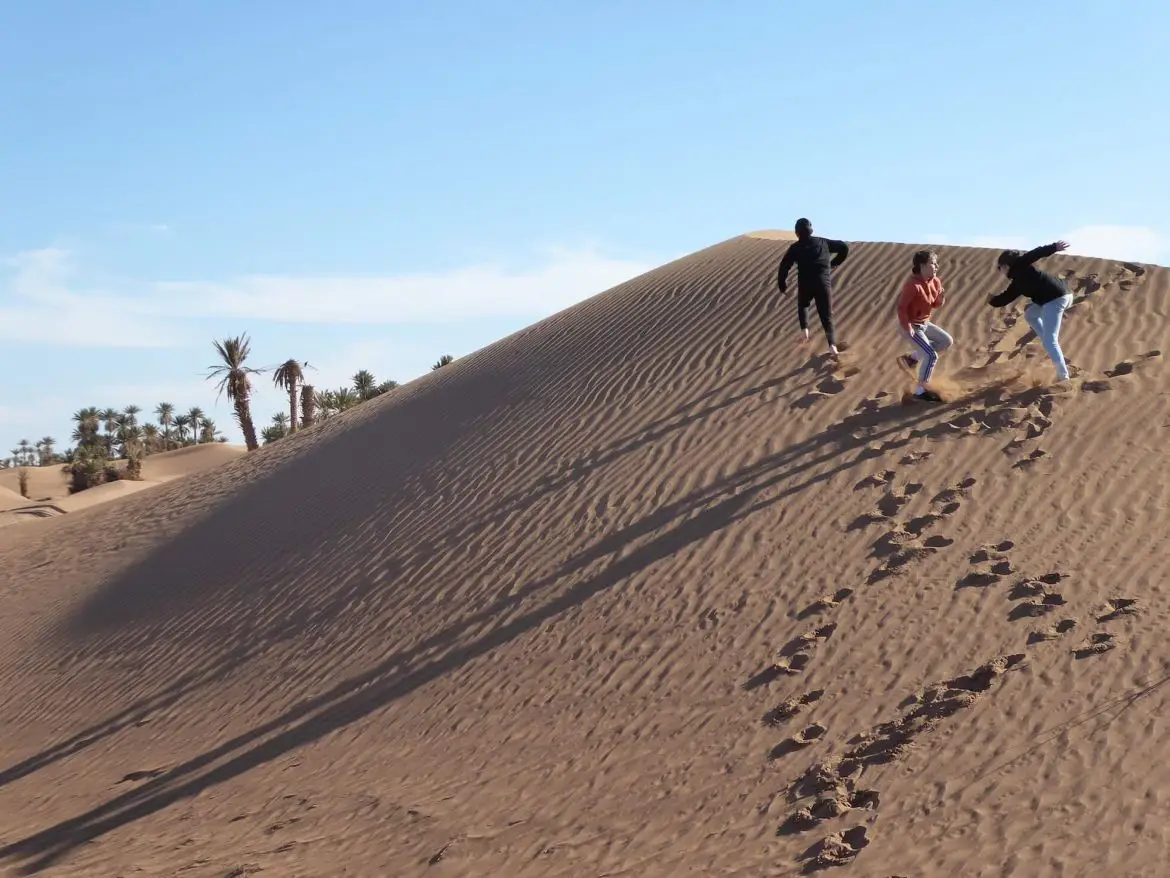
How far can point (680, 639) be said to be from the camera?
360 inches

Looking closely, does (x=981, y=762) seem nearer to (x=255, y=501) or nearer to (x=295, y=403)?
(x=255, y=501)

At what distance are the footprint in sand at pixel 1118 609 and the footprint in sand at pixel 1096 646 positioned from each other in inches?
8.9

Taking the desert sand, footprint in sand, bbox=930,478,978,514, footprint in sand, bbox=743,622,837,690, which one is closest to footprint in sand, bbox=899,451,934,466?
footprint in sand, bbox=930,478,978,514

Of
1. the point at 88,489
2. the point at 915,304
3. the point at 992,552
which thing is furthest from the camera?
the point at 88,489

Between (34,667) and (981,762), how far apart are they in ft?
37.9

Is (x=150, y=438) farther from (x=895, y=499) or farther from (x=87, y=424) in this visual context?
(x=895, y=499)

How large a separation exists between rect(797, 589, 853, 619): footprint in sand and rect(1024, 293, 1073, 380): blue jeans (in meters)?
3.62

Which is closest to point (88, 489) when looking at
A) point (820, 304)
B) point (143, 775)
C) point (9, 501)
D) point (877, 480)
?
point (9, 501)

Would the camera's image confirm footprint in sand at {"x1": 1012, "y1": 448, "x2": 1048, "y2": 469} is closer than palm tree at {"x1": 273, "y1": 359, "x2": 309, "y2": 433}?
Yes

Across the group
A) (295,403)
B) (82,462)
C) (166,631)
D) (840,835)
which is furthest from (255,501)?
(82,462)

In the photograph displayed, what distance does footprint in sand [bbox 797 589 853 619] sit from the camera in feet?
28.7

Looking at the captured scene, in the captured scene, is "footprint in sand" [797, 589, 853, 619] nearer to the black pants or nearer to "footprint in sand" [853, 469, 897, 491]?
"footprint in sand" [853, 469, 897, 491]

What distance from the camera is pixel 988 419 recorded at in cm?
1084

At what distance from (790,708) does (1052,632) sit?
65.3 inches
